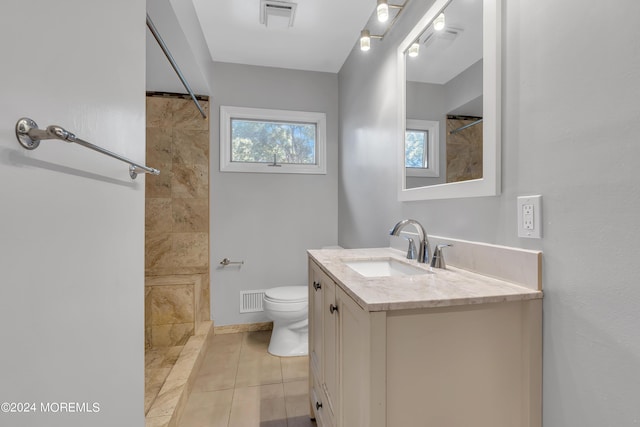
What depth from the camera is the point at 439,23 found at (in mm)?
1252

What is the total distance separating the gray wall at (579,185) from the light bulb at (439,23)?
1.23 feet

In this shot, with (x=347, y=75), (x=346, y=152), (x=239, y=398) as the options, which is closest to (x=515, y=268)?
(x=239, y=398)

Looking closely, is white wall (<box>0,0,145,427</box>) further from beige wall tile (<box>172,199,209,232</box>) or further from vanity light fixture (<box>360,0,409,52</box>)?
beige wall tile (<box>172,199,209,232</box>)

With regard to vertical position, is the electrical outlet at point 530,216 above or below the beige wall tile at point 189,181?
below

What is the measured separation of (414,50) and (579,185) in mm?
1080

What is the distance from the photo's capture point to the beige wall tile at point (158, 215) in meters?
2.45

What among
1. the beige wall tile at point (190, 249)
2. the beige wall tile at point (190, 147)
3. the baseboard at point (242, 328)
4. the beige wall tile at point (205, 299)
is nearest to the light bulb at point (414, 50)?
the beige wall tile at point (190, 147)

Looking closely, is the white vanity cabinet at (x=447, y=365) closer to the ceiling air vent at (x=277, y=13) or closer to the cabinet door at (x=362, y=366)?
the cabinet door at (x=362, y=366)

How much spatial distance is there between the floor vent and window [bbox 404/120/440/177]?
5.99ft

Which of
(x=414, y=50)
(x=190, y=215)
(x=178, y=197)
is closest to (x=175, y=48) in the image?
(x=178, y=197)

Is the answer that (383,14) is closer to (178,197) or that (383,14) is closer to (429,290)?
(429,290)

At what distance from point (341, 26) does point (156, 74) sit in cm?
144

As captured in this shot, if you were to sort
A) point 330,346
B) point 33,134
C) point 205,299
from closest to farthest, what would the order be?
point 33,134
point 330,346
point 205,299

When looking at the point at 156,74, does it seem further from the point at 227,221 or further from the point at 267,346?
the point at 267,346
